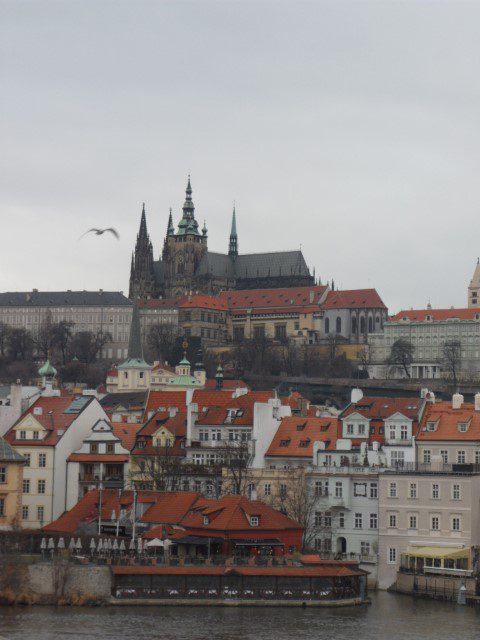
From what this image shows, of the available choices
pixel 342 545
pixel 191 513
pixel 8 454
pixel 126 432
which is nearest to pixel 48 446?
pixel 8 454

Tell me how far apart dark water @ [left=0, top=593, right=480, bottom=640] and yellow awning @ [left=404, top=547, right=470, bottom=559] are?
164 inches

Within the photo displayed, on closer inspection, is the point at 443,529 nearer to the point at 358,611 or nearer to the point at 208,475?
the point at 358,611

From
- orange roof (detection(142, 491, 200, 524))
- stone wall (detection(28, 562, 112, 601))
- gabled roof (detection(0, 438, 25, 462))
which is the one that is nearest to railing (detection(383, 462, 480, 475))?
orange roof (detection(142, 491, 200, 524))

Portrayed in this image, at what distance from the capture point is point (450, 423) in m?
81.7

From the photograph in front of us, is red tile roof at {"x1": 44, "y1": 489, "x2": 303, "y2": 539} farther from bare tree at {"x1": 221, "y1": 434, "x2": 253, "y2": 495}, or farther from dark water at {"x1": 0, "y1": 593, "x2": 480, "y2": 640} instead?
dark water at {"x1": 0, "y1": 593, "x2": 480, "y2": 640}

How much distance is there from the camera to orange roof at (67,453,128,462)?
287 feet

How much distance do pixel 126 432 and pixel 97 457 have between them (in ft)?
17.3

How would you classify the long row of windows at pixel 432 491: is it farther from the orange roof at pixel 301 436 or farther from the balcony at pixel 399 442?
the orange roof at pixel 301 436

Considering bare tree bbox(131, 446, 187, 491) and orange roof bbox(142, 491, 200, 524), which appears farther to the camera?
bare tree bbox(131, 446, 187, 491)

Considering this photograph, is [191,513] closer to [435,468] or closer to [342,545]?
[342,545]

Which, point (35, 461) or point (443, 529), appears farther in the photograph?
point (35, 461)

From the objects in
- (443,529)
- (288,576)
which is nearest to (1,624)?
(288,576)

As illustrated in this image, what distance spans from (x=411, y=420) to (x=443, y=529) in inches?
352

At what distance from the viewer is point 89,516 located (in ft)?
260
